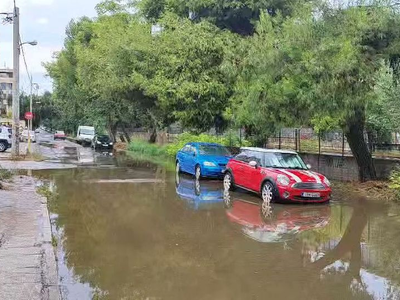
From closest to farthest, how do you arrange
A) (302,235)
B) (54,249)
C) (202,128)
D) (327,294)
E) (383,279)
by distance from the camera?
(327,294) < (383,279) < (54,249) < (302,235) < (202,128)

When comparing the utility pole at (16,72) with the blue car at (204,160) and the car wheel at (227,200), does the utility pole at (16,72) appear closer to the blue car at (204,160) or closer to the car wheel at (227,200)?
the blue car at (204,160)

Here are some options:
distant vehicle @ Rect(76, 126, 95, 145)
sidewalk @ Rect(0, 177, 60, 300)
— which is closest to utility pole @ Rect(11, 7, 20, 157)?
sidewalk @ Rect(0, 177, 60, 300)

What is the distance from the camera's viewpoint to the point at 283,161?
15.8 meters

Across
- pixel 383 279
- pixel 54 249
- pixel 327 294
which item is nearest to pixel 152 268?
pixel 54 249

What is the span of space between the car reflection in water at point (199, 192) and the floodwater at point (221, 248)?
0.06m

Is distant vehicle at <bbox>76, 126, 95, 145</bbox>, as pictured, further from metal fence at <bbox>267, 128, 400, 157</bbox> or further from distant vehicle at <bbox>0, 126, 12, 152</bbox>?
metal fence at <bbox>267, 128, 400, 157</bbox>

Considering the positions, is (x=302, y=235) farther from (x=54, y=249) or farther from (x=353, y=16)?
(x=353, y=16)

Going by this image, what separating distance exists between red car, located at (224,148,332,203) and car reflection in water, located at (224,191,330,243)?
364mm

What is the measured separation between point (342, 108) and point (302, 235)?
6.47 m

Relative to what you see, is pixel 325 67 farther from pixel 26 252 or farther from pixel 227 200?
pixel 26 252

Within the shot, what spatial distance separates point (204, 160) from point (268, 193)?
21.6ft

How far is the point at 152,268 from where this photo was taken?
7789 millimetres

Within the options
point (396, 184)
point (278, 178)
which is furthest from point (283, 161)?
point (396, 184)

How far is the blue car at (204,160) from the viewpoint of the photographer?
21.0m
